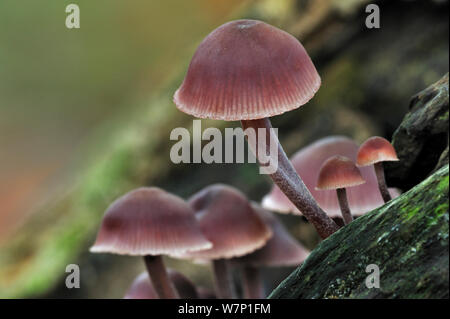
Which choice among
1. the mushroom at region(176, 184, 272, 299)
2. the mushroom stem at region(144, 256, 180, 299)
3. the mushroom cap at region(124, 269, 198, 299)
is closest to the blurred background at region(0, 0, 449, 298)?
the mushroom cap at region(124, 269, 198, 299)

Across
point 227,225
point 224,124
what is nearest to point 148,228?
point 227,225

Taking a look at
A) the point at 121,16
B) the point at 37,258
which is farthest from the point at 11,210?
the point at 121,16

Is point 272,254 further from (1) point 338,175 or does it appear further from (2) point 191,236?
(1) point 338,175

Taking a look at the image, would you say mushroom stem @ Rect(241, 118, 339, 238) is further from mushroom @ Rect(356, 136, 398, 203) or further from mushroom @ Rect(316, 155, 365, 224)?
mushroom @ Rect(356, 136, 398, 203)

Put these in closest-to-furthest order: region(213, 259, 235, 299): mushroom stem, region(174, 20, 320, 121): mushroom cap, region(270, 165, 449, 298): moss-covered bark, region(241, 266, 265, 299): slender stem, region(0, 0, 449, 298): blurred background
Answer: region(270, 165, 449, 298): moss-covered bark, region(174, 20, 320, 121): mushroom cap, region(213, 259, 235, 299): mushroom stem, region(241, 266, 265, 299): slender stem, region(0, 0, 449, 298): blurred background

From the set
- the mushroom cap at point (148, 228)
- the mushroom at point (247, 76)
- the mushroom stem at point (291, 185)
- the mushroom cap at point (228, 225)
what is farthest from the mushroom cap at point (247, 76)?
the mushroom cap at point (228, 225)

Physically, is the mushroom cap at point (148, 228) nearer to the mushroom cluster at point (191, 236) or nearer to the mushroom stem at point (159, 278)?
the mushroom cluster at point (191, 236)
